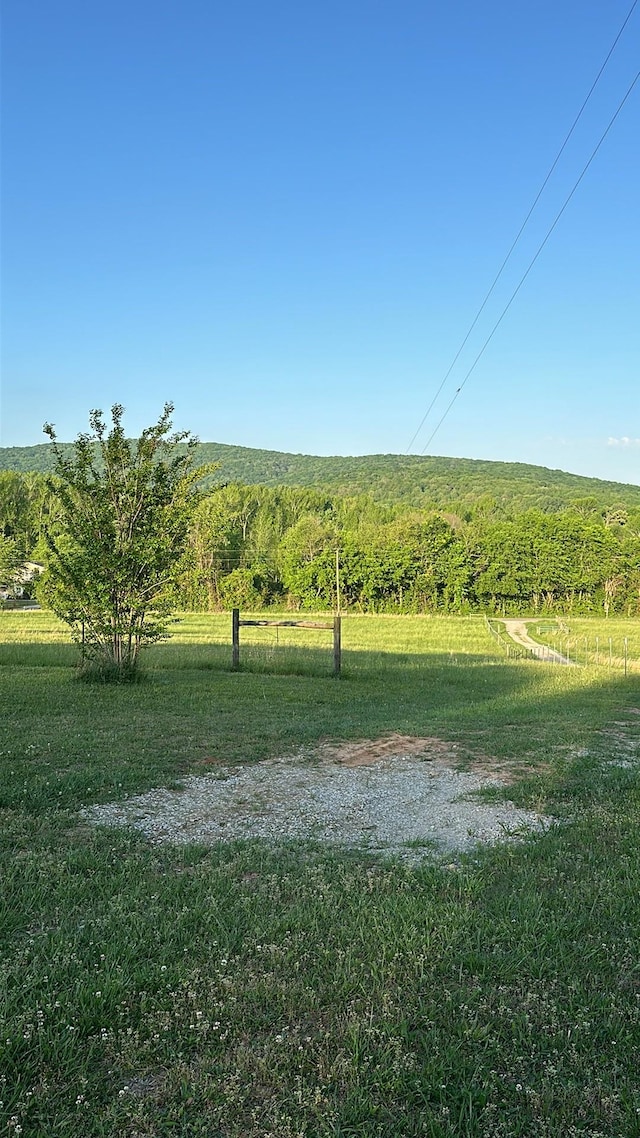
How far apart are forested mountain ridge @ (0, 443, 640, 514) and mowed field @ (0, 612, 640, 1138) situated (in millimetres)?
70288

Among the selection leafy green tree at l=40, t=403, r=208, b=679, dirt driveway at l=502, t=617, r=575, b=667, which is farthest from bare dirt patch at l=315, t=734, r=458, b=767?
dirt driveway at l=502, t=617, r=575, b=667

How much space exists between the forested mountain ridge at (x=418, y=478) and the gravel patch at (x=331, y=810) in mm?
67743

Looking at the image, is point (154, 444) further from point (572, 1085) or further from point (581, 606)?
point (581, 606)

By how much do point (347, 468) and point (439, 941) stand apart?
115559mm

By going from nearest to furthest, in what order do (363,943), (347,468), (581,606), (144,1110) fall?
(144,1110)
(363,943)
(581,606)
(347,468)

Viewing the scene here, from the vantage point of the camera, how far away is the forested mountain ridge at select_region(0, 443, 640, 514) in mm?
84812

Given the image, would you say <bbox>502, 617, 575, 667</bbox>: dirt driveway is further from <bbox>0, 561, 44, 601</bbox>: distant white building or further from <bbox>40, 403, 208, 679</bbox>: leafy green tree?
<bbox>0, 561, 44, 601</bbox>: distant white building

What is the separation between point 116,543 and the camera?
14773 mm

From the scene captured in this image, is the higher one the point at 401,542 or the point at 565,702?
the point at 401,542

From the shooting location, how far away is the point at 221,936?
12.0ft

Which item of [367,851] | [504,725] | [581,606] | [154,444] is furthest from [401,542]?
[367,851]

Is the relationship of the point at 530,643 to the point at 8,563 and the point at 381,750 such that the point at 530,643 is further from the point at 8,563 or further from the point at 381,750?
the point at 8,563

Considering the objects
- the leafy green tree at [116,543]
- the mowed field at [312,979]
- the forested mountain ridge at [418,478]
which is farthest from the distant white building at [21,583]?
the mowed field at [312,979]

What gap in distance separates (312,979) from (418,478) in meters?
98.3
